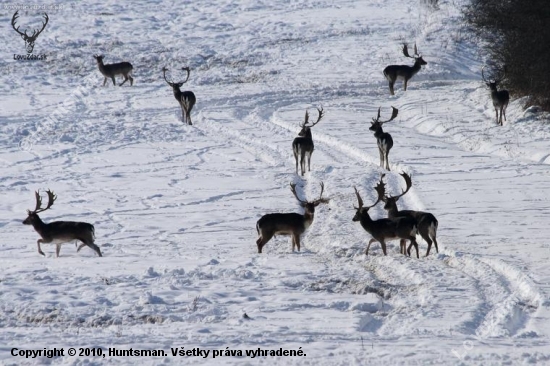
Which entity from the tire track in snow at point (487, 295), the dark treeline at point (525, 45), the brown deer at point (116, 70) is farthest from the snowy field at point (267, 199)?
the dark treeline at point (525, 45)

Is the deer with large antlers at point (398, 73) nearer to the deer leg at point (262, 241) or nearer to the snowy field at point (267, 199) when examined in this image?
the snowy field at point (267, 199)

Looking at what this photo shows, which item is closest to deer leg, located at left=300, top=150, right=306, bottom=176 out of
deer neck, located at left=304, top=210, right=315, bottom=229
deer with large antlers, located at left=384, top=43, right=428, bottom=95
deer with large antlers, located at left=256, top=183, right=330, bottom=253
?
deer neck, located at left=304, top=210, right=315, bottom=229

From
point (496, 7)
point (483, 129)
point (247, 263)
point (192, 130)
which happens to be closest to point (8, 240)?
point (247, 263)

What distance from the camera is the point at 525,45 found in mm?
25031

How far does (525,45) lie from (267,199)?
11.2 meters

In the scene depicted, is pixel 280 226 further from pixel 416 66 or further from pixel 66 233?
pixel 416 66

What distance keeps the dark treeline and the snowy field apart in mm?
951

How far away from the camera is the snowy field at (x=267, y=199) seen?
9.39 metres

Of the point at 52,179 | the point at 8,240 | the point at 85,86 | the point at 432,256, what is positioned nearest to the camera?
the point at 432,256

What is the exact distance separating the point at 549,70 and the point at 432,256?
13.1 m

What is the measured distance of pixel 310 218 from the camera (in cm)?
1445

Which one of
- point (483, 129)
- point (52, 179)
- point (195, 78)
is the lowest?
point (52, 179)

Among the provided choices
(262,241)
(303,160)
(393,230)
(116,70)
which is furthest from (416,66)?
(393,230)

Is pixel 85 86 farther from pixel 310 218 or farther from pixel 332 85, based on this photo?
pixel 310 218
